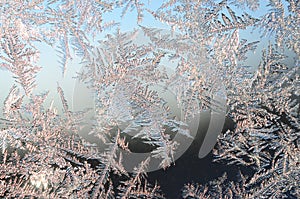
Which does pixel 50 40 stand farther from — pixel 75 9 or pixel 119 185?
pixel 119 185

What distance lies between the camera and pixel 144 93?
1.44 ft

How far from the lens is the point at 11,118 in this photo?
1.38ft

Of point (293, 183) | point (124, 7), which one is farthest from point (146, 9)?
point (293, 183)

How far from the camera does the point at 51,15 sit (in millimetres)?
435

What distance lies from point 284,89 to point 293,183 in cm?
11

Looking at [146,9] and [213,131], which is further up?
[146,9]

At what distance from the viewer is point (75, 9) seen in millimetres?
441

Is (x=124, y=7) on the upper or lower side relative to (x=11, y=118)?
upper

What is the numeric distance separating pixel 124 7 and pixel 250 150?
0.71 ft

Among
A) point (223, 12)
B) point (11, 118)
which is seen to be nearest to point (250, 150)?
point (223, 12)

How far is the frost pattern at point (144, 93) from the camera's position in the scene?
43 cm

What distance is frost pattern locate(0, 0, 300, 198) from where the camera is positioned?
1.40ft

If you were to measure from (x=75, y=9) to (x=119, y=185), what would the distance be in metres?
0.20

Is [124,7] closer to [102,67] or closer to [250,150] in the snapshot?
[102,67]
